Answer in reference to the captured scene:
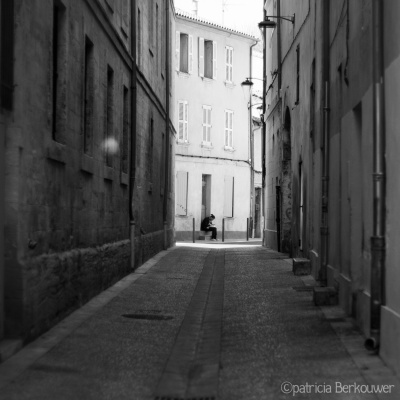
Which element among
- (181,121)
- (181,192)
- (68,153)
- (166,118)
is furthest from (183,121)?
(68,153)

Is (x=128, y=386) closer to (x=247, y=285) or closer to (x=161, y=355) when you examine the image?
(x=161, y=355)

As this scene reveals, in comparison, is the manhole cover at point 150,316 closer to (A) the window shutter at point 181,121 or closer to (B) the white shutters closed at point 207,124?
(A) the window shutter at point 181,121

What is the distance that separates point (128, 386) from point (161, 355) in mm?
1290

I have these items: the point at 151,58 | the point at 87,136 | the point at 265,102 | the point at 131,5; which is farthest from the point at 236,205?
the point at 87,136

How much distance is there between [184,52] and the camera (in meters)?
38.2

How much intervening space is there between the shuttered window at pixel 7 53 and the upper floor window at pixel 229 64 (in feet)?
110

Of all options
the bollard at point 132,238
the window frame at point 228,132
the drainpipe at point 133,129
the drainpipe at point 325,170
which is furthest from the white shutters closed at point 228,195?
the drainpipe at point 325,170

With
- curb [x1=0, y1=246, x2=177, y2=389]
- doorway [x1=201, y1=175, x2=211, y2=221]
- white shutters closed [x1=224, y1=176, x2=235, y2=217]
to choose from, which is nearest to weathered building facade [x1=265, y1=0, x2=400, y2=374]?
curb [x1=0, y1=246, x2=177, y2=389]

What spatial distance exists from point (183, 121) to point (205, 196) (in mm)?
4006

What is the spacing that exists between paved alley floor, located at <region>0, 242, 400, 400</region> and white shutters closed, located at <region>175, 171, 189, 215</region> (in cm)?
2483

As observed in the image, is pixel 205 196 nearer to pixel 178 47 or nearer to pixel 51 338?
pixel 178 47

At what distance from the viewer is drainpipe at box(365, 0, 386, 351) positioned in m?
6.99

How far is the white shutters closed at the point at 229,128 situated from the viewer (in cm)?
4016

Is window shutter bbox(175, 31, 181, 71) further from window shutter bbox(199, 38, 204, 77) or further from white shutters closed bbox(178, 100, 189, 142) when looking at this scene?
white shutters closed bbox(178, 100, 189, 142)
